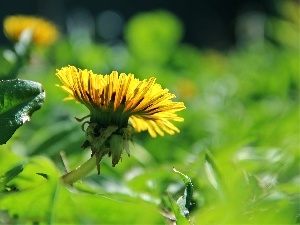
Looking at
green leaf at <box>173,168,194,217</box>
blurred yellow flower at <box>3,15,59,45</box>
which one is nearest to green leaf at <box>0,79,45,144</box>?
green leaf at <box>173,168,194,217</box>

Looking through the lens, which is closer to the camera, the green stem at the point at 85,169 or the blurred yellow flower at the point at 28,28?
the green stem at the point at 85,169

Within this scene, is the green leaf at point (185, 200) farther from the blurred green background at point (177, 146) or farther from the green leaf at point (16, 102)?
the green leaf at point (16, 102)

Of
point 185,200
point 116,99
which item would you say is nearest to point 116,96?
point 116,99

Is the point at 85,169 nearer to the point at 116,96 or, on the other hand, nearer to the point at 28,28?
the point at 116,96

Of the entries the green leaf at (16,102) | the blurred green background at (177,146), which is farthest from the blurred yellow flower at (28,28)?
the green leaf at (16,102)

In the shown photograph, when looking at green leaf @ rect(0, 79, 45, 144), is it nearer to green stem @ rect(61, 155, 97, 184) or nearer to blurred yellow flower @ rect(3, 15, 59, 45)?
green stem @ rect(61, 155, 97, 184)

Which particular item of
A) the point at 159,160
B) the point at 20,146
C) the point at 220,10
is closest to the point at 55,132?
the point at 20,146
